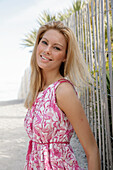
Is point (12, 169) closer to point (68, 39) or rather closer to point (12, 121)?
point (68, 39)

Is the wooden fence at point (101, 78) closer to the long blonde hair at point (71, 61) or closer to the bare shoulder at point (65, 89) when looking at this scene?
the long blonde hair at point (71, 61)

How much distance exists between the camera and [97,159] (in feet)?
3.73

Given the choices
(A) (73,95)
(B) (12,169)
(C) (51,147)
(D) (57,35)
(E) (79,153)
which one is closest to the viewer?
(A) (73,95)

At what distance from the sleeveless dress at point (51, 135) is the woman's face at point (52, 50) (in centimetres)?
17

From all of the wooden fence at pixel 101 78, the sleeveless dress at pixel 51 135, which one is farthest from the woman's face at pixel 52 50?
the wooden fence at pixel 101 78

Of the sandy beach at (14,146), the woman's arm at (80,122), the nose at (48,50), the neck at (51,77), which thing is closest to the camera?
the woman's arm at (80,122)

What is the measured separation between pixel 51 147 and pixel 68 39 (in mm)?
607

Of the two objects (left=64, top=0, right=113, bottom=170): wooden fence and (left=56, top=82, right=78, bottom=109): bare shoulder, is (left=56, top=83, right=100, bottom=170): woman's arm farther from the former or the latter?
(left=64, top=0, right=113, bottom=170): wooden fence

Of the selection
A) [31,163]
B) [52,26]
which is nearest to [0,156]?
[31,163]

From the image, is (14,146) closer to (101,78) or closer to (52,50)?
(101,78)

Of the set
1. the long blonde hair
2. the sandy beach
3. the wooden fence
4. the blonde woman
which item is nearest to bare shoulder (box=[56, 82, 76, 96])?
the blonde woman

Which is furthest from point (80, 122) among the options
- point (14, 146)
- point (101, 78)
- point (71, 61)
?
point (14, 146)

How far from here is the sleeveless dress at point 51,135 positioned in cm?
119

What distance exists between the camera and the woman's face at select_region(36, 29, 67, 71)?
1.33 m
